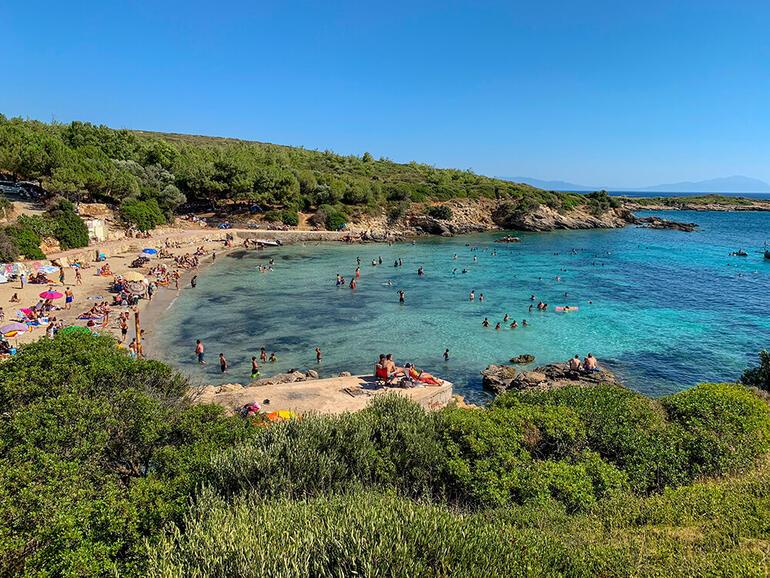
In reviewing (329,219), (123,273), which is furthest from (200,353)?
(329,219)

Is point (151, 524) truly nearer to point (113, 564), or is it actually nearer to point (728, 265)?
point (113, 564)

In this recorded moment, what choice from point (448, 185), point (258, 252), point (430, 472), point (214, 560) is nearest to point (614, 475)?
point (430, 472)

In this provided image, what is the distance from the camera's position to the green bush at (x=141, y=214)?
48.7 metres

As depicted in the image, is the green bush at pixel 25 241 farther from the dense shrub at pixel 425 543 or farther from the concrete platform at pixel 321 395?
the dense shrub at pixel 425 543

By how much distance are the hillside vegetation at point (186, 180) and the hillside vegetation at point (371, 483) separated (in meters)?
44.0

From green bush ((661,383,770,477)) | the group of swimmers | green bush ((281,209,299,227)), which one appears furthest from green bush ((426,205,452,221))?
green bush ((661,383,770,477))

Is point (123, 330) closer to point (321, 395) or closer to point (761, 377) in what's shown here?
point (321, 395)

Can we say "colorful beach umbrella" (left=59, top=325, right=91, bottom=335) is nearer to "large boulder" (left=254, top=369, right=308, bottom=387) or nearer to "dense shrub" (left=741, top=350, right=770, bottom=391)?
"large boulder" (left=254, top=369, right=308, bottom=387)

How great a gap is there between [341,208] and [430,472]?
61.5 m

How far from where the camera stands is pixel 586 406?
1166 cm

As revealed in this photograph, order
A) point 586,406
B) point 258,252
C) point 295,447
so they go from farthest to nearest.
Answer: point 258,252 < point 586,406 < point 295,447

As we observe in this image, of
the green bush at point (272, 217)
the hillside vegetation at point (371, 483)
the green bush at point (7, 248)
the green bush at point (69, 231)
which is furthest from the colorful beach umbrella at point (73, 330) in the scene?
the green bush at point (272, 217)

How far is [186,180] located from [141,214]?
15165 mm

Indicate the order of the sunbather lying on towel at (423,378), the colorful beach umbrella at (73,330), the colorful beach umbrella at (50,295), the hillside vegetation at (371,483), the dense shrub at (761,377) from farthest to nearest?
the colorful beach umbrella at (50,295) → the sunbather lying on towel at (423,378) → the dense shrub at (761,377) → the colorful beach umbrella at (73,330) → the hillside vegetation at (371,483)
